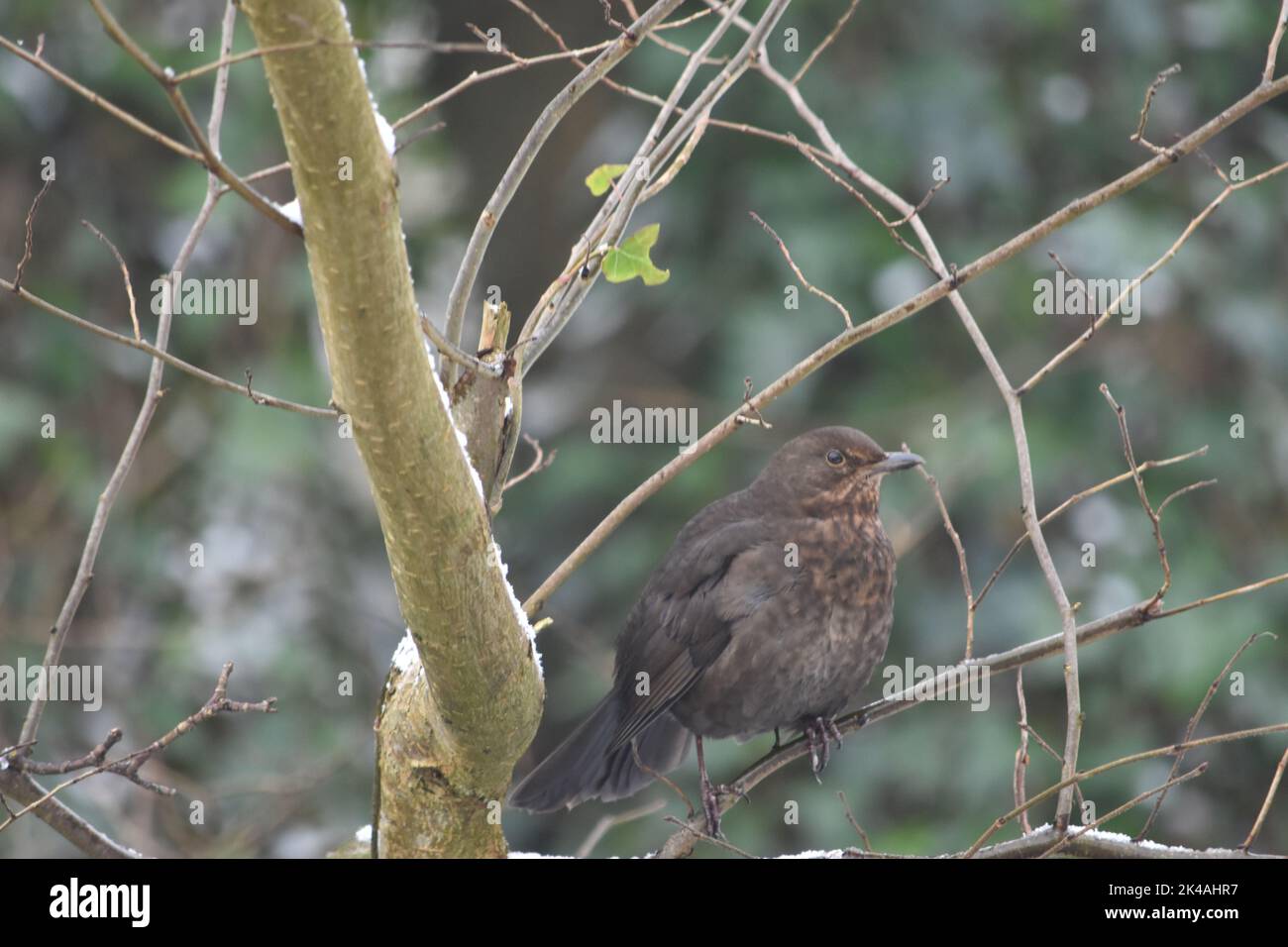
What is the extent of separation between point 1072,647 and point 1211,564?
3.10 meters

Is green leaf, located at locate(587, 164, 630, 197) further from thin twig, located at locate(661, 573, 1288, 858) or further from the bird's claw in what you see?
the bird's claw

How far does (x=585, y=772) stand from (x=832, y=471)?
1.10m

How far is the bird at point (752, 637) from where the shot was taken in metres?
3.93

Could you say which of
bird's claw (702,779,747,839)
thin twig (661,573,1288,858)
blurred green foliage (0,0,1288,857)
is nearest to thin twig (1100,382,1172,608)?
thin twig (661,573,1288,858)

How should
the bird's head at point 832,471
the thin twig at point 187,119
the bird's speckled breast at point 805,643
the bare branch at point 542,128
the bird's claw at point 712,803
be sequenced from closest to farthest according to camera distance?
the thin twig at point 187,119 < the bare branch at point 542,128 < the bird's claw at point 712,803 < the bird's speckled breast at point 805,643 < the bird's head at point 832,471

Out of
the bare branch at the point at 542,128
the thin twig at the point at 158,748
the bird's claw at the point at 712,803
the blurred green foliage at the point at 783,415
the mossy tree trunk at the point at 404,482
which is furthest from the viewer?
the blurred green foliage at the point at 783,415

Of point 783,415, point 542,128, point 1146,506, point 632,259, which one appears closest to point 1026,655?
point 1146,506

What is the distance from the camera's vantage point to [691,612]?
13.4 feet

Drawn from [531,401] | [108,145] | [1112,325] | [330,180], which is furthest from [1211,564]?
[108,145]

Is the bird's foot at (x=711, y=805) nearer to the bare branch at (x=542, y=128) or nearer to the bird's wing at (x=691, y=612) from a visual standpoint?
the bird's wing at (x=691, y=612)

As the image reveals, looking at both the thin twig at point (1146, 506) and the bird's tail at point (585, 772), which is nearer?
the thin twig at point (1146, 506)

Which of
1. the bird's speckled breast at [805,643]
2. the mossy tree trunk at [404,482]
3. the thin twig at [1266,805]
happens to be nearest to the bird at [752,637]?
the bird's speckled breast at [805,643]

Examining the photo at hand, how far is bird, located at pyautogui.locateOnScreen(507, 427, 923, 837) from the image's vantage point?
393cm

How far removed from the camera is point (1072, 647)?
2.66 metres
